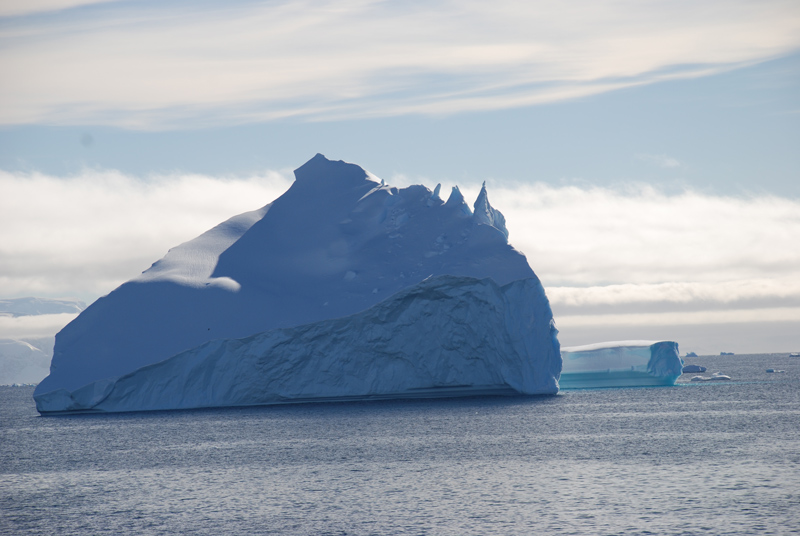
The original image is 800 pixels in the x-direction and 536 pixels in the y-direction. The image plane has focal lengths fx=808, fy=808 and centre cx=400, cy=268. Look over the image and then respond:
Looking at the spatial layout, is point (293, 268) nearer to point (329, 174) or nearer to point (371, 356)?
point (371, 356)

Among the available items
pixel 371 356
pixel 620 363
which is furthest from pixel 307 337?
pixel 620 363

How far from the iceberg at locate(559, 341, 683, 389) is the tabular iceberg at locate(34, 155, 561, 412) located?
9.61 metres

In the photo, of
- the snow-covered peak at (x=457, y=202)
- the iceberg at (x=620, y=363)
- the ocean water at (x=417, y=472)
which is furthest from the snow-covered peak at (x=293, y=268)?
the iceberg at (x=620, y=363)

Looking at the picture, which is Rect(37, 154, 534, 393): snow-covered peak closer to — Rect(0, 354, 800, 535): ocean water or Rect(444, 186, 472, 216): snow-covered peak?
Rect(444, 186, 472, 216): snow-covered peak

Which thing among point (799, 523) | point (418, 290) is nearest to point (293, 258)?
point (418, 290)

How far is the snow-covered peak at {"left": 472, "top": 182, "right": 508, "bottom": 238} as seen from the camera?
5625cm

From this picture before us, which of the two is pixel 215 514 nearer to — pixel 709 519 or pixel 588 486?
pixel 588 486

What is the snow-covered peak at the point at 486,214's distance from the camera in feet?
185

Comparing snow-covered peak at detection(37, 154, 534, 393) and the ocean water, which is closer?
the ocean water

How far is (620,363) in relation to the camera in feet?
199

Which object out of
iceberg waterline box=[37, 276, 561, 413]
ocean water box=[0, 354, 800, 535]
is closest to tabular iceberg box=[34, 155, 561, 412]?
iceberg waterline box=[37, 276, 561, 413]

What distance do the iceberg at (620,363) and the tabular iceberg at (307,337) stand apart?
961cm

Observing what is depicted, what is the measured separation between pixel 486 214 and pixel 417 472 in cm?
3071

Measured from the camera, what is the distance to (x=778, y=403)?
1994 inches
